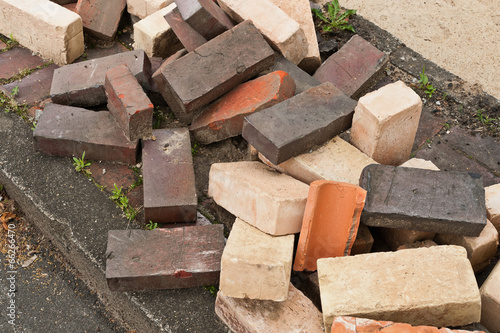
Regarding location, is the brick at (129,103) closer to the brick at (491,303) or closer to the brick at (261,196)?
the brick at (261,196)

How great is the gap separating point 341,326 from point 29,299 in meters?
2.36

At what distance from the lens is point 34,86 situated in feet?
15.4

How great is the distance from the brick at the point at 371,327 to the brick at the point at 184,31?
8.17 ft

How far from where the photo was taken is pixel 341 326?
2766mm

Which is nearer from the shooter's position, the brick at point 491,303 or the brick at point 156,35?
the brick at point 491,303

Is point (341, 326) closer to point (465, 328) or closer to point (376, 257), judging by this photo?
point (376, 257)

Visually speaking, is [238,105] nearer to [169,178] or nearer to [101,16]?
[169,178]

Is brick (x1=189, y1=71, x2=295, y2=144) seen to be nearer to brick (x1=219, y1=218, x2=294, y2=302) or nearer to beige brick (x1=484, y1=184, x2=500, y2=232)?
brick (x1=219, y1=218, x2=294, y2=302)

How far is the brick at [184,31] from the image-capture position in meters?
4.34

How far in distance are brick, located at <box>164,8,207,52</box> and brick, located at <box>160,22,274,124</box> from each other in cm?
17

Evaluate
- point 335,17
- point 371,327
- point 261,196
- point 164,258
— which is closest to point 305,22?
point 335,17

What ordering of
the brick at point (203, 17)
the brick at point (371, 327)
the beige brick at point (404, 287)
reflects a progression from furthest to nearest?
1. the brick at point (203, 17)
2. the beige brick at point (404, 287)
3. the brick at point (371, 327)

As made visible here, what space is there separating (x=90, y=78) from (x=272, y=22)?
59.9 inches

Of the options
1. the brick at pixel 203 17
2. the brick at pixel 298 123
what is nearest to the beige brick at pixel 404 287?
the brick at pixel 298 123
